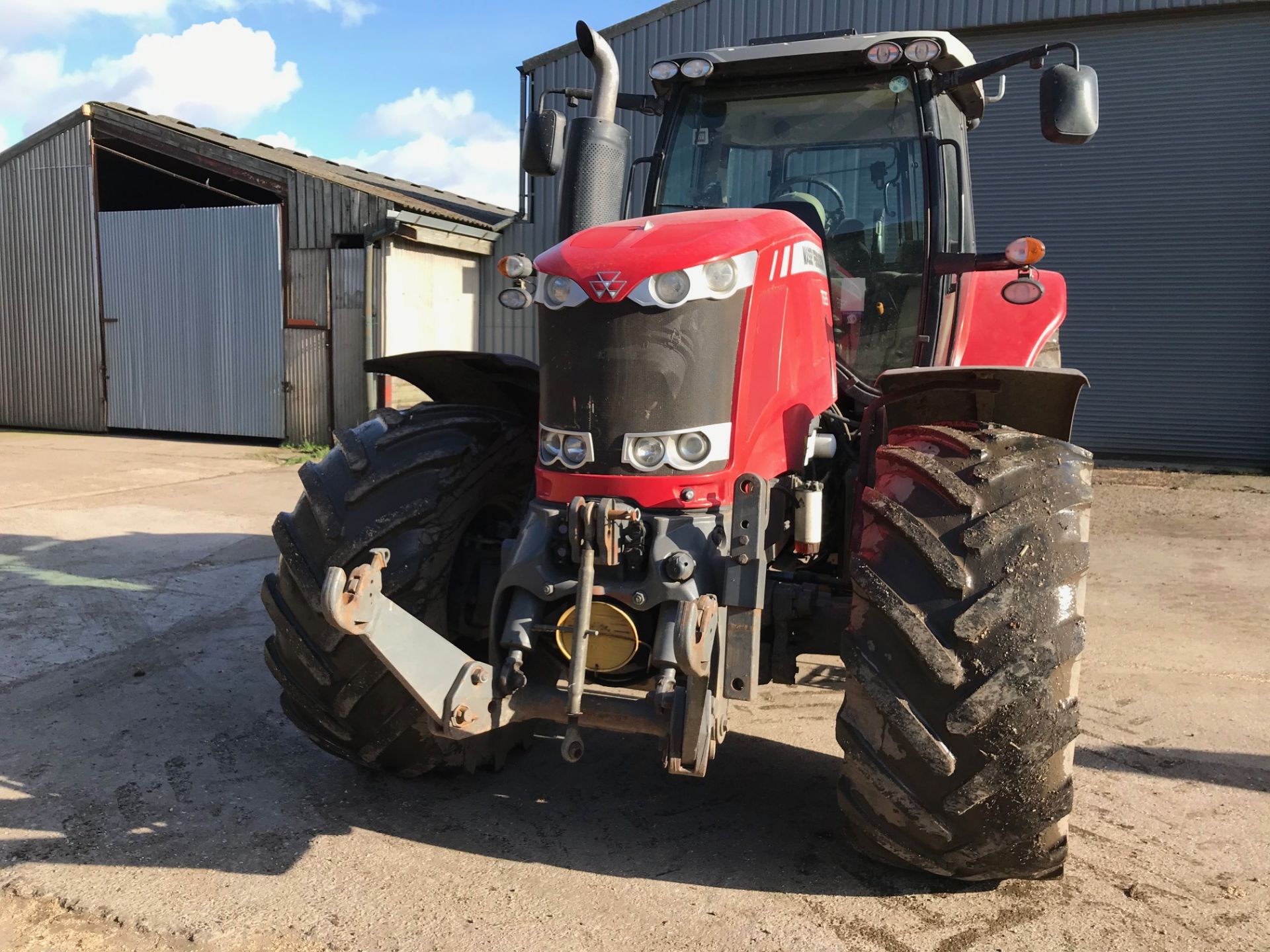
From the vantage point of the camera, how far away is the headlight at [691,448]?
2.84 meters

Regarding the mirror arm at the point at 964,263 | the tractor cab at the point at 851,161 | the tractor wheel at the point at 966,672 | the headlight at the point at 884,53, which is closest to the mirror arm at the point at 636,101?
the tractor cab at the point at 851,161

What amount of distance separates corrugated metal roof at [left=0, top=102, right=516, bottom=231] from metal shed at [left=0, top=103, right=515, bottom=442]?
45 mm

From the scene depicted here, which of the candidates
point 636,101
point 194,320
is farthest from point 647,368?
point 194,320

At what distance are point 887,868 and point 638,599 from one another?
3.47 feet

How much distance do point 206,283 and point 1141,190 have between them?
1094 centimetres

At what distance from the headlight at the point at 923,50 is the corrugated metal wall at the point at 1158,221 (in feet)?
27.4

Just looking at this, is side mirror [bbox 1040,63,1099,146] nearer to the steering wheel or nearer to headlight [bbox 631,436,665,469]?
the steering wheel

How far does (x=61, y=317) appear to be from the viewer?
14133 mm

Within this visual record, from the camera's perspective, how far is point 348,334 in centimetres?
1258

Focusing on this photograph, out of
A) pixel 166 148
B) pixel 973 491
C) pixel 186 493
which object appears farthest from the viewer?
pixel 166 148

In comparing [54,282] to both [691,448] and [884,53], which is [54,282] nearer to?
[884,53]

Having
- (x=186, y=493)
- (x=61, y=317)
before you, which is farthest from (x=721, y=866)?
(x=61, y=317)

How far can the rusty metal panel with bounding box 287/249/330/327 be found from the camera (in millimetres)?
12648

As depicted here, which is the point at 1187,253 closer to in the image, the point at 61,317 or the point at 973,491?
the point at 973,491
